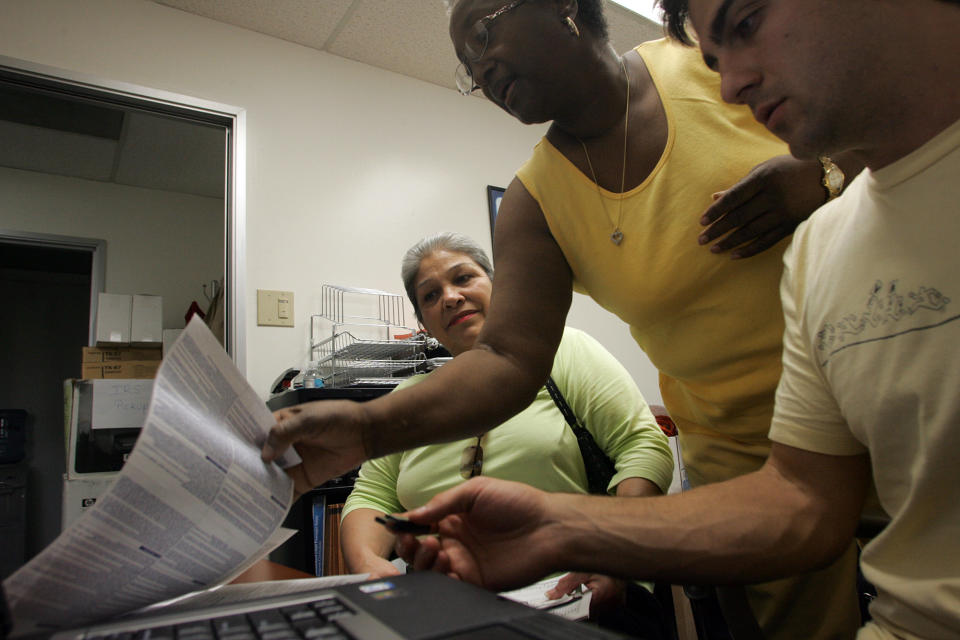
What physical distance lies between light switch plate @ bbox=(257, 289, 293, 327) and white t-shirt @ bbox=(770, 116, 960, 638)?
1.83 meters

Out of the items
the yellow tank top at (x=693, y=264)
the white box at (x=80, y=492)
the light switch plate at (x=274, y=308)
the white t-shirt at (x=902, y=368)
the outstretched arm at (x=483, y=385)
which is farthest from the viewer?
the light switch plate at (x=274, y=308)

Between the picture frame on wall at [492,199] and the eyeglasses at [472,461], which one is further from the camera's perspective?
the picture frame on wall at [492,199]

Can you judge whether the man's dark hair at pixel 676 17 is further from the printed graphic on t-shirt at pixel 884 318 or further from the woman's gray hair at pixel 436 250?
the woman's gray hair at pixel 436 250

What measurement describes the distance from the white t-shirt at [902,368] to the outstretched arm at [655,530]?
0.14 feet

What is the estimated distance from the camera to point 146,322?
240cm

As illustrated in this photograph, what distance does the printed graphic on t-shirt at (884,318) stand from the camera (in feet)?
1.51

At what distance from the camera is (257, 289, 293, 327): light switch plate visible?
2.04 m

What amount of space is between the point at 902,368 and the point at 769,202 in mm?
271

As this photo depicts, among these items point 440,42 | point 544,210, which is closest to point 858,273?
point 544,210

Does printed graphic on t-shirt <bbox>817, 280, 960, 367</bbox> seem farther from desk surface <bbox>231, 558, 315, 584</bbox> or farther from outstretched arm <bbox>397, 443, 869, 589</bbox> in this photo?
desk surface <bbox>231, 558, 315, 584</bbox>

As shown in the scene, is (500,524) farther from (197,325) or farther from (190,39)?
(190,39)

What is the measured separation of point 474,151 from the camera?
276cm

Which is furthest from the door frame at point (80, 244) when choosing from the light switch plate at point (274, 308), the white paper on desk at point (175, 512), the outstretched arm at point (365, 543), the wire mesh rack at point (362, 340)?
the white paper on desk at point (175, 512)

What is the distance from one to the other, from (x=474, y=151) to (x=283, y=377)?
145cm
